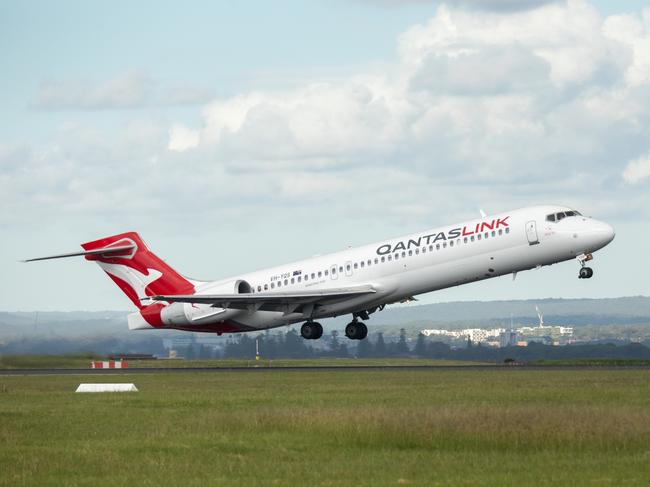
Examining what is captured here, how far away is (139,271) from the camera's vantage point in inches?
2391

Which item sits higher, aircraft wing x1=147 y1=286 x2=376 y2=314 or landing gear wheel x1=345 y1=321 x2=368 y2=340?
aircraft wing x1=147 y1=286 x2=376 y2=314

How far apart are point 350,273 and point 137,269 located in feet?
40.9

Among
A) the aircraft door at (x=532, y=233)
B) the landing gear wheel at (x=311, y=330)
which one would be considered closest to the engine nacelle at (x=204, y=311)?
the landing gear wheel at (x=311, y=330)

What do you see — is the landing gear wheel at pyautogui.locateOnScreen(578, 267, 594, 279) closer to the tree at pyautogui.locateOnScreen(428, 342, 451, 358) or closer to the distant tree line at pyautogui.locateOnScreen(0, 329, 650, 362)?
the distant tree line at pyautogui.locateOnScreen(0, 329, 650, 362)

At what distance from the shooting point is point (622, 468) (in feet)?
66.4

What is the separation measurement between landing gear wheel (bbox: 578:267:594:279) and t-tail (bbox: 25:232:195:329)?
20902mm

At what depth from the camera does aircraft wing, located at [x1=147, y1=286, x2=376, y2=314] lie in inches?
2098

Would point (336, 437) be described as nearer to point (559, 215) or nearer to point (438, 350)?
point (559, 215)

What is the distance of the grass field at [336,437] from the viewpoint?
19.9 m

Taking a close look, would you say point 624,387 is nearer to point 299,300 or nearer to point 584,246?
point 584,246

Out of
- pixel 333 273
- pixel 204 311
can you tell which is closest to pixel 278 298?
pixel 333 273

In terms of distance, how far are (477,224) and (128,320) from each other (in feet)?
69.0

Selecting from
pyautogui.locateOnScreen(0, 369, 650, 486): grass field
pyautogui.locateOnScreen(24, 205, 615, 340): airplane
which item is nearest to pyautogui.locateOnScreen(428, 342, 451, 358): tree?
pyautogui.locateOnScreen(24, 205, 615, 340): airplane

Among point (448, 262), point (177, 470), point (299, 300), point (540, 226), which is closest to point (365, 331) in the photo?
point (299, 300)
